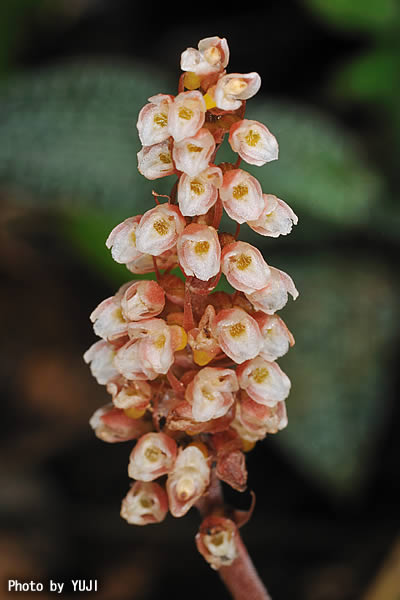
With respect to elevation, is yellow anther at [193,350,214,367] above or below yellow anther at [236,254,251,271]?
below

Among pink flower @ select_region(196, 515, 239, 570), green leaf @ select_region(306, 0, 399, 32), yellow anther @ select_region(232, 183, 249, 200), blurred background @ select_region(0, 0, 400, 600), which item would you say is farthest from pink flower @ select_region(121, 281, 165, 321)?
green leaf @ select_region(306, 0, 399, 32)

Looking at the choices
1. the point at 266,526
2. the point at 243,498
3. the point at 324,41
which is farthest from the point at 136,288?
the point at 324,41

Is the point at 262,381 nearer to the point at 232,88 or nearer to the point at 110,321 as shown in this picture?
the point at 110,321

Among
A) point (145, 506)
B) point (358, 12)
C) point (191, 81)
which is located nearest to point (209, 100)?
point (191, 81)

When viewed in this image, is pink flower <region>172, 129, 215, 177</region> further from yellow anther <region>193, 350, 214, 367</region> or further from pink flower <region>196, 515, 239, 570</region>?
pink flower <region>196, 515, 239, 570</region>

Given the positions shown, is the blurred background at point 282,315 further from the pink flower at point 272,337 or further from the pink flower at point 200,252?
the pink flower at point 200,252

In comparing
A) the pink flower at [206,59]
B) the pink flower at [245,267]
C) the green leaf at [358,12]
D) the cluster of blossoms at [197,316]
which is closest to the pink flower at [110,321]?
the cluster of blossoms at [197,316]

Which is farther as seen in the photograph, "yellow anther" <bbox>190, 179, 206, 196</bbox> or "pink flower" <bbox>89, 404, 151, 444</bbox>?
"pink flower" <bbox>89, 404, 151, 444</bbox>
